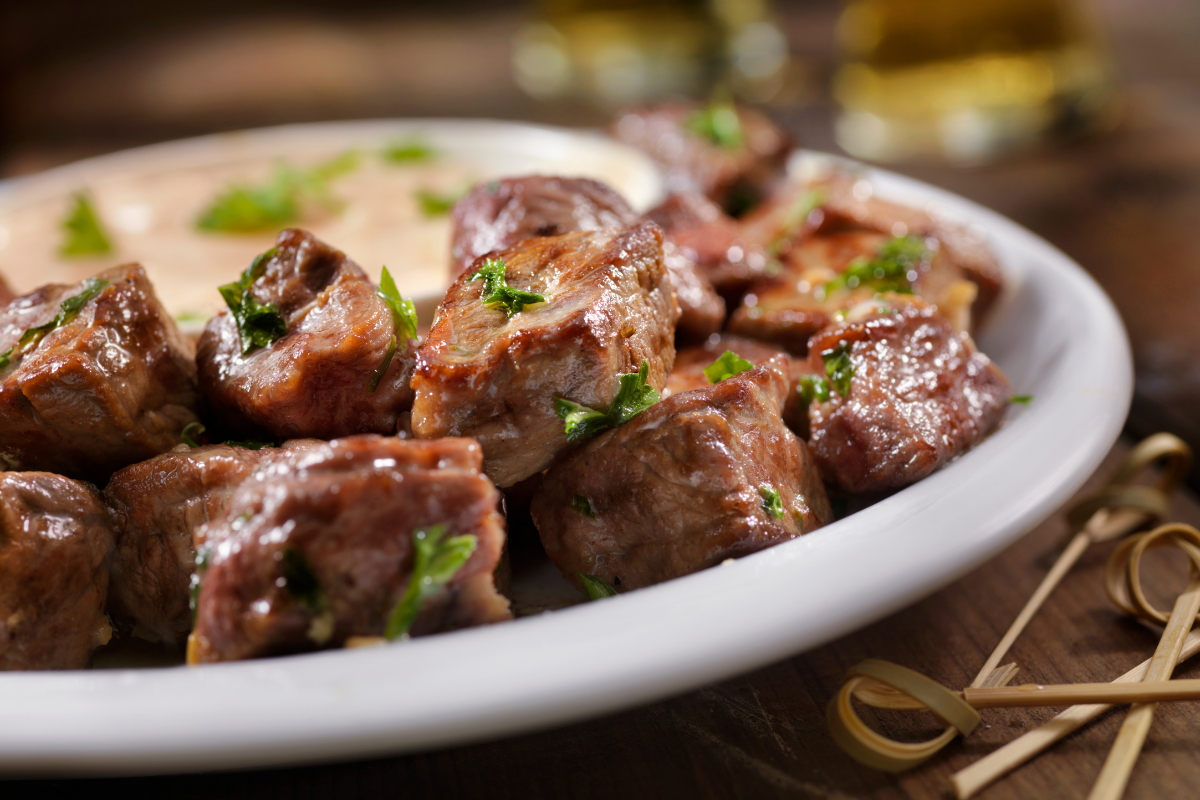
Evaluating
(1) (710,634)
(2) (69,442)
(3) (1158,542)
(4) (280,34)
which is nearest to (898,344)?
(3) (1158,542)

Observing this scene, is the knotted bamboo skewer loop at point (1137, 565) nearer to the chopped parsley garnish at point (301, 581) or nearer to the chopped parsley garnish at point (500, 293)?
the chopped parsley garnish at point (500, 293)

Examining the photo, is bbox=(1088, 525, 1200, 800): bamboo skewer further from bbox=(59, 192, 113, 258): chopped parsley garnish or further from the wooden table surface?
bbox=(59, 192, 113, 258): chopped parsley garnish

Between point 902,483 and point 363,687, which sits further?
point 902,483

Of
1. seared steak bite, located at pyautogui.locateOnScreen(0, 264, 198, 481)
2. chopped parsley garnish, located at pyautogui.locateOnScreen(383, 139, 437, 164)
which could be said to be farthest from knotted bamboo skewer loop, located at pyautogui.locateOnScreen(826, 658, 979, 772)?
chopped parsley garnish, located at pyautogui.locateOnScreen(383, 139, 437, 164)

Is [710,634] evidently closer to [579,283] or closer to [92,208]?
[579,283]

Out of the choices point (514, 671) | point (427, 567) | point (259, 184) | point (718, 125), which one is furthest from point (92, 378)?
point (718, 125)

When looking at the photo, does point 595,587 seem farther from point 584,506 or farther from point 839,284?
point 839,284

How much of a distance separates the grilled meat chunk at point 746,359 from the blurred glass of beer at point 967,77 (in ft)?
10.7

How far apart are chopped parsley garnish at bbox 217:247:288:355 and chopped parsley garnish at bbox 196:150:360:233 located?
4.50ft

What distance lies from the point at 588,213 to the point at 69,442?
1259mm

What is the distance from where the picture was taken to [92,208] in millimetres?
3553

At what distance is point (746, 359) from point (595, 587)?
2.43 ft

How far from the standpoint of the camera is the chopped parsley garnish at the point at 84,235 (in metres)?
3.38

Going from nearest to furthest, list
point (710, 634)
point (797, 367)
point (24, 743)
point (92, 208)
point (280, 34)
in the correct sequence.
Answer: point (24, 743) < point (710, 634) < point (797, 367) < point (92, 208) < point (280, 34)
